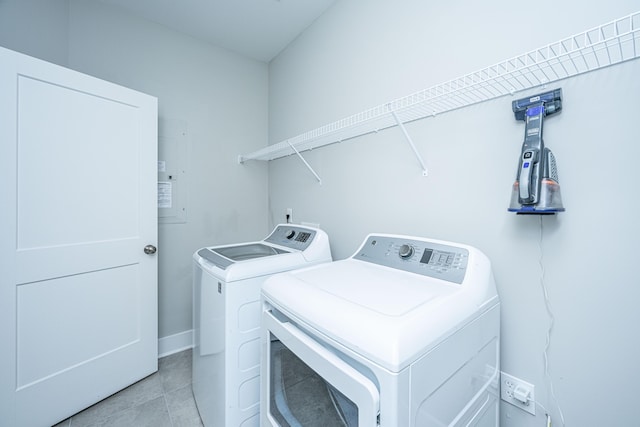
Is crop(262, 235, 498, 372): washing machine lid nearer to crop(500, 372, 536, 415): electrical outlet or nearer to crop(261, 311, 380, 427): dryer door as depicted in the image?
crop(261, 311, 380, 427): dryer door

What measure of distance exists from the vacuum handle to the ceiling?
1846 millimetres

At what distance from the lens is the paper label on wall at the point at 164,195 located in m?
2.22

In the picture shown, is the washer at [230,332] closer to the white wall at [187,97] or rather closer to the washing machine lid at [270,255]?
the washing machine lid at [270,255]

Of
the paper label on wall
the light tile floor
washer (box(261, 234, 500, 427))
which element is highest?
the paper label on wall

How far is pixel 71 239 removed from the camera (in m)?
1.62

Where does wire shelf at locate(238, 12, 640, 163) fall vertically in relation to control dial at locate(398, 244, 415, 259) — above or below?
above

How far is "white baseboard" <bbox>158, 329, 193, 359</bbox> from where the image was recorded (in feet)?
7.40

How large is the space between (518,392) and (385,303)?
0.78 metres

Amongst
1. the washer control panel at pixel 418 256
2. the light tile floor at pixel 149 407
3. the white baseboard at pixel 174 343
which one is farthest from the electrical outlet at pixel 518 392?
the white baseboard at pixel 174 343

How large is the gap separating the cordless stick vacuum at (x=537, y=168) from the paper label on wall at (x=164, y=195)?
2418 mm

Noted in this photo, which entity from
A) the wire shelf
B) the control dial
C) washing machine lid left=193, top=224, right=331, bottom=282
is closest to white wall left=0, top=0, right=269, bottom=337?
washing machine lid left=193, top=224, right=331, bottom=282

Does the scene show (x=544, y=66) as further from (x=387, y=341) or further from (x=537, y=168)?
(x=387, y=341)

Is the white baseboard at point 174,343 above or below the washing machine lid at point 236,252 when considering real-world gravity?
below

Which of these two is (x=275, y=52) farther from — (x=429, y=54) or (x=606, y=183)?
(x=606, y=183)
